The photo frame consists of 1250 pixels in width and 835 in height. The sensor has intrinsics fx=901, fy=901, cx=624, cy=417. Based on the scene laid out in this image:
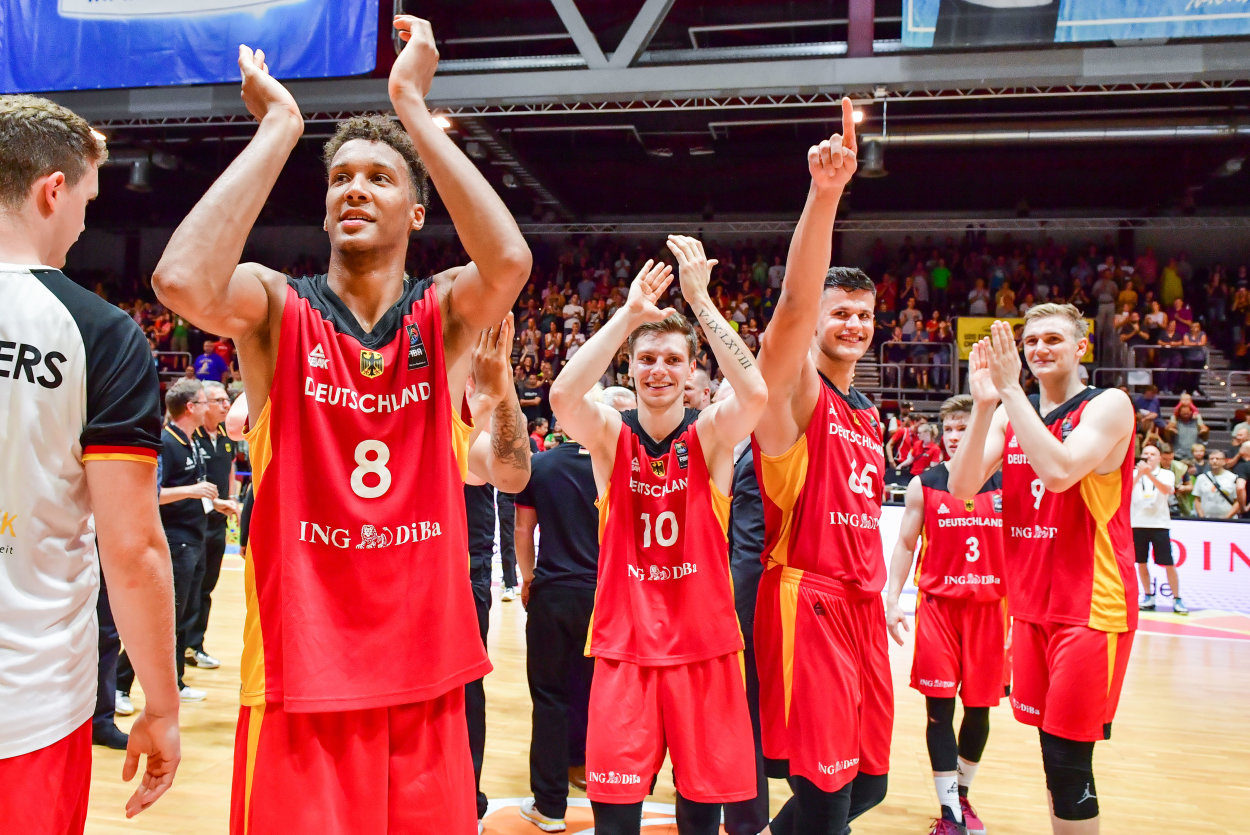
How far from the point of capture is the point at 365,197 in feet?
6.93

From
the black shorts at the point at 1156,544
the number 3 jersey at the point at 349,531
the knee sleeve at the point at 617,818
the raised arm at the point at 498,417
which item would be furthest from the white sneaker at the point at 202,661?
the black shorts at the point at 1156,544

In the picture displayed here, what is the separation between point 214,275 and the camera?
71.1 inches

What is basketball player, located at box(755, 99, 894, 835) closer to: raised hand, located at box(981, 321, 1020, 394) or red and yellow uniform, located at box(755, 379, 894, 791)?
red and yellow uniform, located at box(755, 379, 894, 791)

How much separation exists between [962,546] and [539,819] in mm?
2700

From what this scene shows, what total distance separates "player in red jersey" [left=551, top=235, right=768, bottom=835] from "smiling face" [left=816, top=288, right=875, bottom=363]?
49cm

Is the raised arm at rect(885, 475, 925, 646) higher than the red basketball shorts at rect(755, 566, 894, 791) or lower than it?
higher

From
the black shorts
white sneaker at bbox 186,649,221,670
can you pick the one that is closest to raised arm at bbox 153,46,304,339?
white sneaker at bbox 186,649,221,670

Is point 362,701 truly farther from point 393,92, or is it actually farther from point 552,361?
point 552,361

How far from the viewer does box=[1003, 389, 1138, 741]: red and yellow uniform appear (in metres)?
3.57

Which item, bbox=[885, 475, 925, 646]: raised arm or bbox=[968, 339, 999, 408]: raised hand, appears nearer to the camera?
bbox=[968, 339, 999, 408]: raised hand

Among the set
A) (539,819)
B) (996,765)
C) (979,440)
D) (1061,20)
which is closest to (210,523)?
(539,819)

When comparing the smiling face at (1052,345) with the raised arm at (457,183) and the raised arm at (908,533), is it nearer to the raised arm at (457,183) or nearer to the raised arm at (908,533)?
the raised arm at (908,533)

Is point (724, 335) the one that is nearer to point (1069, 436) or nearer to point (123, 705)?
point (1069, 436)

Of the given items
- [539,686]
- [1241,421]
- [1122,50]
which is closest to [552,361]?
[1122,50]
